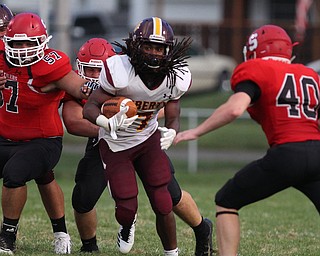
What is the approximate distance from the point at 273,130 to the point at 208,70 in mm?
16077

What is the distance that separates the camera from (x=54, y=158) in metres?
6.48

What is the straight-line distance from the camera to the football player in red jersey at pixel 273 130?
546cm

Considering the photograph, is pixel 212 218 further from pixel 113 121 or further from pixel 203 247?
pixel 113 121

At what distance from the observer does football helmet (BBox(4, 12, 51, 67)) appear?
6266mm

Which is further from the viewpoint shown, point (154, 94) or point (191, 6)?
point (191, 6)

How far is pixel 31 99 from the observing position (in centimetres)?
639

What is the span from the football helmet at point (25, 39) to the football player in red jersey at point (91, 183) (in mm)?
455

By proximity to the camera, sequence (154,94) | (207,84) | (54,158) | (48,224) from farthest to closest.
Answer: (207,84) < (48,224) < (54,158) < (154,94)

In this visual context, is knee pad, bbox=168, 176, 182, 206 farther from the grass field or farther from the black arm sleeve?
the black arm sleeve

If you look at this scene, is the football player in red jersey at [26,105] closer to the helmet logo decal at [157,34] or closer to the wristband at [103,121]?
the wristband at [103,121]

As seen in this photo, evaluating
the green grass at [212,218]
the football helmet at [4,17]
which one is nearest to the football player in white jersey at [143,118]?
the green grass at [212,218]

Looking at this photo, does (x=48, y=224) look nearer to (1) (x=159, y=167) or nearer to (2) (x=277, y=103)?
(1) (x=159, y=167)

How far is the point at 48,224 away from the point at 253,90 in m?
3.51

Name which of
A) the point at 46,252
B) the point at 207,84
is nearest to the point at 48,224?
the point at 46,252
